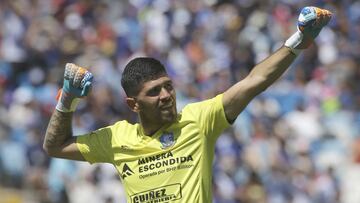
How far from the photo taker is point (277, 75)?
259 inches

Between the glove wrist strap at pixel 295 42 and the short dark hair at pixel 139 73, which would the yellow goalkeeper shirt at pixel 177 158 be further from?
the glove wrist strap at pixel 295 42

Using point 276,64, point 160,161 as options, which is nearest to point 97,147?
point 160,161

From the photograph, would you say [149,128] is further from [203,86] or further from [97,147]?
[203,86]

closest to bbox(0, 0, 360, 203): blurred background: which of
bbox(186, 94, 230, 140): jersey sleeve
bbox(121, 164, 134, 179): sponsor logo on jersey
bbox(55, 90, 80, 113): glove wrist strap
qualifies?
bbox(55, 90, 80, 113): glove wrist strap

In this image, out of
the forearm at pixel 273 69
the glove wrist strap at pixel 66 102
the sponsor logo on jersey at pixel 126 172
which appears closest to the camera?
the forearm at pixel 273 69

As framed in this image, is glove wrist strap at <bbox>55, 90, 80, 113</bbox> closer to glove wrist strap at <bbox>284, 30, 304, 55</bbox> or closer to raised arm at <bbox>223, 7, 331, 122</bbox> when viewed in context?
raised arm at <bbox>223, 7, 331, 122</bbox>

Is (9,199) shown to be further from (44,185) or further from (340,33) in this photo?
(340,33)

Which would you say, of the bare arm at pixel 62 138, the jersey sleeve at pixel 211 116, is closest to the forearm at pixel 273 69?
the jersey sleeve at pixel 211 116

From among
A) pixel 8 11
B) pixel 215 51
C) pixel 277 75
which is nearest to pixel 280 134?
pixel 215 51

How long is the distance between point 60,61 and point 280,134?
4.60 m

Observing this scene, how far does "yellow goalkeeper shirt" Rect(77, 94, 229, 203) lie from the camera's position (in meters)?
6.77

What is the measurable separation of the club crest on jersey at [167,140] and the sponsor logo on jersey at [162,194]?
294 mm

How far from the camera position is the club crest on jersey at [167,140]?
6900mm

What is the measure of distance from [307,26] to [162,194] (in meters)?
1.51
